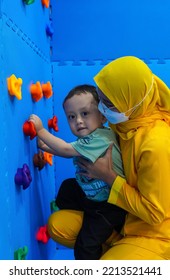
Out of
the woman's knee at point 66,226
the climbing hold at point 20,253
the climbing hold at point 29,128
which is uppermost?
the climbing hold at point 29,128

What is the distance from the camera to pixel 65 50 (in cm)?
230

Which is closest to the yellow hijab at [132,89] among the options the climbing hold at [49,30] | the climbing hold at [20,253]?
the climbing hold at [20,253]

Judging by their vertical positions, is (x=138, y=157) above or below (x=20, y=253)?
above

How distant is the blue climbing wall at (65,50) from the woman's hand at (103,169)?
241 mm

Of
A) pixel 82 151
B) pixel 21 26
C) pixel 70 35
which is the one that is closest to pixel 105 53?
pixel 70 35

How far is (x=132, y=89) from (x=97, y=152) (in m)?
0.25

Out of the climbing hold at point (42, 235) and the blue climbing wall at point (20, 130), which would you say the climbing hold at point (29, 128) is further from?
the climbing hold at point (42, 235)

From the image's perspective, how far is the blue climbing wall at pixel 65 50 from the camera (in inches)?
61.5

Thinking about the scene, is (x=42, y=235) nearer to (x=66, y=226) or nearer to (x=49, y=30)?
(x=66, y=226)

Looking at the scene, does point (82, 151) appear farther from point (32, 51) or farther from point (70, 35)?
point (70, 35)

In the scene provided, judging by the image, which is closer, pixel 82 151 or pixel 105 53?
pixel 82 151

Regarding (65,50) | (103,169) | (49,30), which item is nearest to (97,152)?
(103,169)
